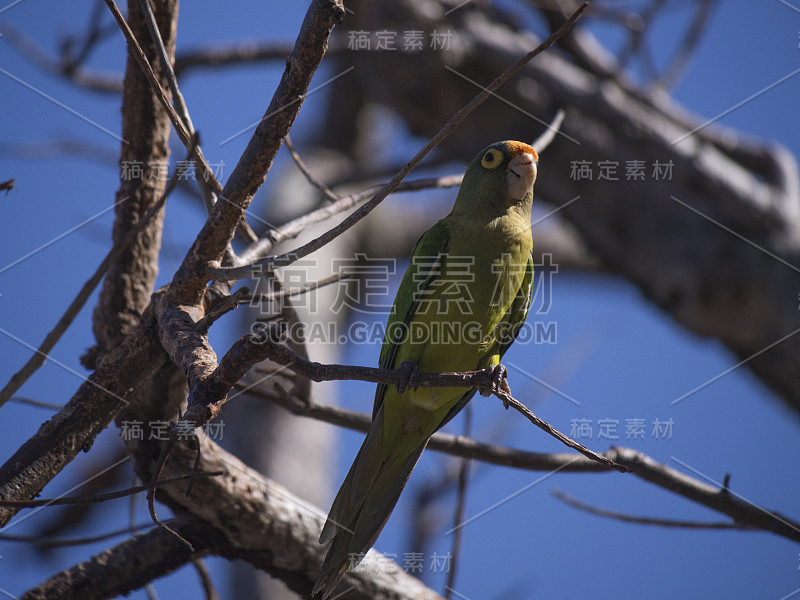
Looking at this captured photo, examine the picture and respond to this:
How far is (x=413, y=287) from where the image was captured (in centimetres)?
383

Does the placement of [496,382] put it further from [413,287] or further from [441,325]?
[413,287]

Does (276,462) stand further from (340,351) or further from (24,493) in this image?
(24,493)

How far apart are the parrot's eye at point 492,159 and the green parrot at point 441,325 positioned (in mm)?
130

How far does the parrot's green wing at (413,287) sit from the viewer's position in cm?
378

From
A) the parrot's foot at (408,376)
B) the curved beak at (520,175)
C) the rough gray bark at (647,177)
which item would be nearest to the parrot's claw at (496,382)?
the parrot's foot at (408,376)

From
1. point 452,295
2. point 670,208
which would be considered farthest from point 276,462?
point 670,208

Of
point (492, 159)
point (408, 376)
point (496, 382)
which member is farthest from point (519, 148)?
point (408, 376)

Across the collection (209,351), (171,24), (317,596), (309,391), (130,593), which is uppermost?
(171,24)

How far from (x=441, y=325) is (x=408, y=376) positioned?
3.16ft

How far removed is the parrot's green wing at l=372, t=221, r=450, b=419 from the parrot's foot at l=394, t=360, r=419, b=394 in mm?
282

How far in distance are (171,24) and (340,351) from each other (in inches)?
214

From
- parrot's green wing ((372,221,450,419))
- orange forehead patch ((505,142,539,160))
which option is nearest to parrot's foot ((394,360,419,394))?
parrot's green wing ((372,221,450,419))

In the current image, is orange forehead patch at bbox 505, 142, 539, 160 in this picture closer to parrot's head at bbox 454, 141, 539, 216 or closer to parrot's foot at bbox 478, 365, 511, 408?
parrot's head at bbox 454, 141, 539, 216

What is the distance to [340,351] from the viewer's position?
27.4ft
